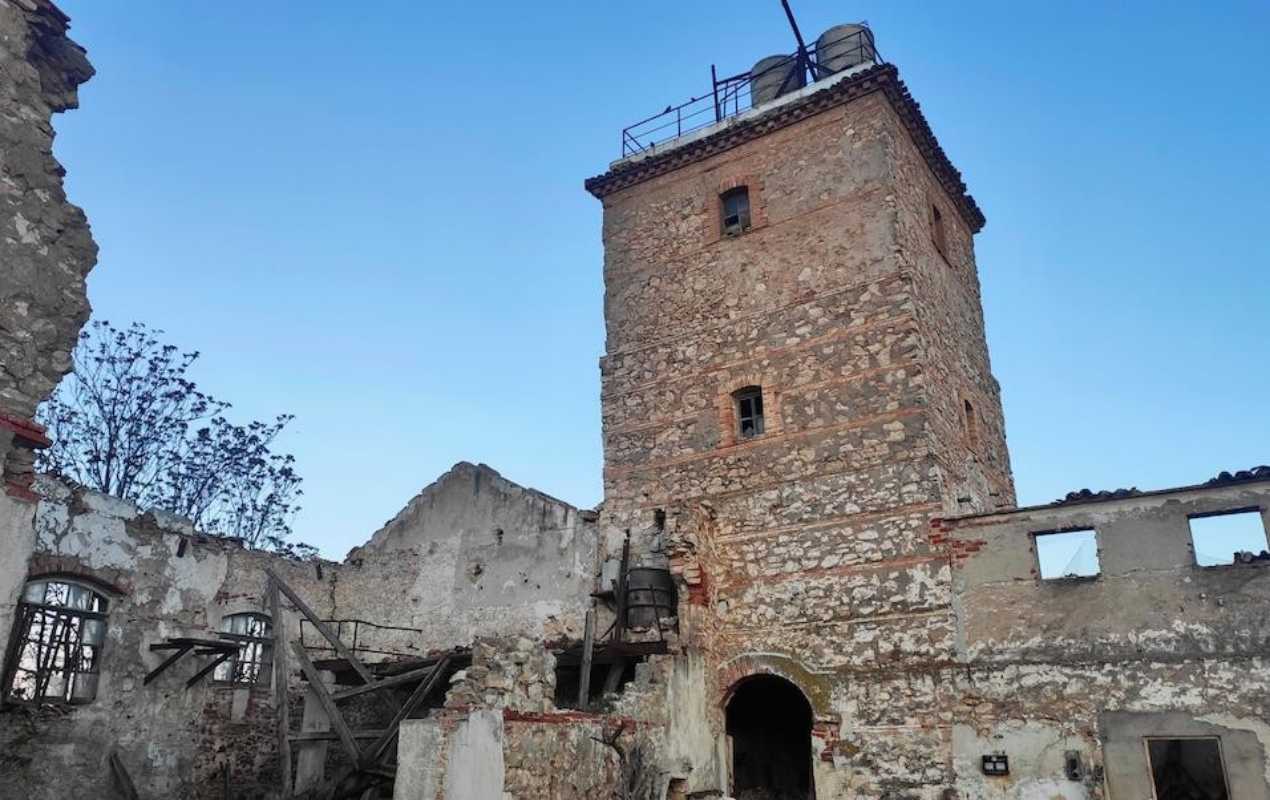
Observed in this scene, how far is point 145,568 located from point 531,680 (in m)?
7.40

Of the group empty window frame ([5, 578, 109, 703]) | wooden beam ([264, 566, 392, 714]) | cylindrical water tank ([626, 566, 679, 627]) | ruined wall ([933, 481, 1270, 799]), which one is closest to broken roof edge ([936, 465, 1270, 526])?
ruined wall ([933, 481, 1270, 799])

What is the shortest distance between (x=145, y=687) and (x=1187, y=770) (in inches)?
569

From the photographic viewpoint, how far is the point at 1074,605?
12.1 m

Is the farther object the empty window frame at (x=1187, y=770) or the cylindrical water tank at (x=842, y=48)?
the cylindrical water tank at (x=842, y=48)

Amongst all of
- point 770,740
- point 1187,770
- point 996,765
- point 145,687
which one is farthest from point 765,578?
point 145,687

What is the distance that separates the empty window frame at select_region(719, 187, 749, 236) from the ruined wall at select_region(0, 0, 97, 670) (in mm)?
11186

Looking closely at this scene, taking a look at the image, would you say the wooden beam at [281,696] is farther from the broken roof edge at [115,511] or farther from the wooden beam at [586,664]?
the wooden beam at [586,664]

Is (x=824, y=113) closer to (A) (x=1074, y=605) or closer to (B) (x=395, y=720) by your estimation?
(A) (x=1074, y=605)

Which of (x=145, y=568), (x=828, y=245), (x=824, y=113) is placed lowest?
(x=145, y=568)

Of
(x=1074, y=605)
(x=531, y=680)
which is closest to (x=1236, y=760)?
(x=1074, y=605)

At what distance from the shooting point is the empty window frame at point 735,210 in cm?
1678

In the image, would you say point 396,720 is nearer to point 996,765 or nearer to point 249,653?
point 249,653

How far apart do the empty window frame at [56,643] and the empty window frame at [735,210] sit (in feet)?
38.0

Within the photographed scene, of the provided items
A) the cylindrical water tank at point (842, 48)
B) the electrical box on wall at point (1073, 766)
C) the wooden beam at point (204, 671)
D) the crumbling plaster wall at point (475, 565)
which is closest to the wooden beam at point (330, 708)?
the wooden beam at point (204, 671)
